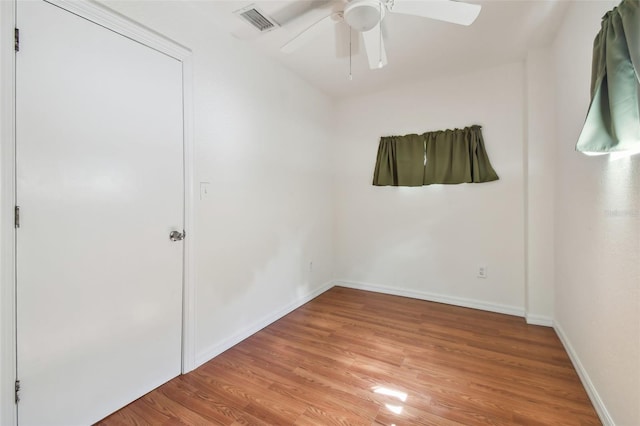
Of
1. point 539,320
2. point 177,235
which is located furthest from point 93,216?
point 539,320

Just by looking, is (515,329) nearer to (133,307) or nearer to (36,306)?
(133,307)

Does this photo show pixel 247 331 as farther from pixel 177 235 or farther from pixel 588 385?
pixel 588 385

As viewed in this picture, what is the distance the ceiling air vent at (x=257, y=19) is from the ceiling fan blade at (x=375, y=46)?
727 mm

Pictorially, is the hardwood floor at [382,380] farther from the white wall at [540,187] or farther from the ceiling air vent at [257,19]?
the ceiling air vent at [257,19]

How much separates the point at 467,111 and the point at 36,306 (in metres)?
3.82

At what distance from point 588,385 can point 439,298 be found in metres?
1.59

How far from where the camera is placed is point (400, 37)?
7.68 feet

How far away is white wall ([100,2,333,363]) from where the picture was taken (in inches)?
81.6

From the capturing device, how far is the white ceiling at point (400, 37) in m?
1.95

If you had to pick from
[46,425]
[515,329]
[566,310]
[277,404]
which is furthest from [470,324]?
[46,425]

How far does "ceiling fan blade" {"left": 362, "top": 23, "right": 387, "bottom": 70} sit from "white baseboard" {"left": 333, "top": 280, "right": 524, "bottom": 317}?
260cm

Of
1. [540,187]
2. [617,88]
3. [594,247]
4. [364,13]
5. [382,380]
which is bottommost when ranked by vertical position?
[382,380]

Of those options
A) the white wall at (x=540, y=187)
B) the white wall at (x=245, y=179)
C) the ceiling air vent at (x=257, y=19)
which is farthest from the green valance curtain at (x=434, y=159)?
the ceiling air vent at (x=257, y=19)

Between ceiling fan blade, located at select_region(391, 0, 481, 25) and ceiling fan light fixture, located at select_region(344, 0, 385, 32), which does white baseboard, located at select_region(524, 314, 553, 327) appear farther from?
ceiling fan light fixture, located at select_region(344, 0, 385, 32)
